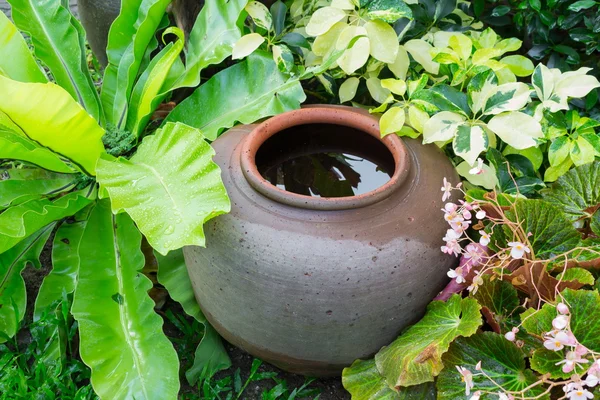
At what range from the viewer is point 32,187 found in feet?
6.02

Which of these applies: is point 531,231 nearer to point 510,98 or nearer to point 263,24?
point 510,98

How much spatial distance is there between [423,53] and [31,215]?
1.19m

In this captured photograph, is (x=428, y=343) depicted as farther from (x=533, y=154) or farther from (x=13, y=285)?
(x=13, y=285)

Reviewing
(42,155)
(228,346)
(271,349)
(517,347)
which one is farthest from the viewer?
(228,346)

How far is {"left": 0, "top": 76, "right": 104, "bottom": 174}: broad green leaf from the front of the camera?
1.40 m

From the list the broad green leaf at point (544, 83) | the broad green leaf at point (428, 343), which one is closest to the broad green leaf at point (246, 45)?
the broad green leaf at point (544, 83)

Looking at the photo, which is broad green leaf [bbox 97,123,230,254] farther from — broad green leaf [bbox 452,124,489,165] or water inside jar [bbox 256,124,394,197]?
broad green leaf [bbox 452,124,489,165]

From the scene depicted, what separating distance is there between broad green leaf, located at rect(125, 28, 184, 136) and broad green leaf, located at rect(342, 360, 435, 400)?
977 millimetres

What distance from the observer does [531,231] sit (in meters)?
1.39

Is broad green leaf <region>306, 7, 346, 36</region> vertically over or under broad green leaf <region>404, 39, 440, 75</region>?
over

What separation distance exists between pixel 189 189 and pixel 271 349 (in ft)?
1.55

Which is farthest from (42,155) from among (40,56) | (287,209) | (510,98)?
(510,98)

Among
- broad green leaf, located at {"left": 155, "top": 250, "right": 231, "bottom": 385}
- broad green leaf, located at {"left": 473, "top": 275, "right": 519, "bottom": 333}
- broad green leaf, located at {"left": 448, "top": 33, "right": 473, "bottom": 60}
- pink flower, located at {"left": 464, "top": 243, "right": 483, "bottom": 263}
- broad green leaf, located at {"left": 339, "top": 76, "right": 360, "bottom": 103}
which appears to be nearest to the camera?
pink flower, located at {"left": 464, "top": 243, "right": 483, "bottom": 263}

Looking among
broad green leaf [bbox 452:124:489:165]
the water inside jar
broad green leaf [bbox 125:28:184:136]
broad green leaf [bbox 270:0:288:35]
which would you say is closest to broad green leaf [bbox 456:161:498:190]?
broad green leaf [bbox 452:124:489:165]
